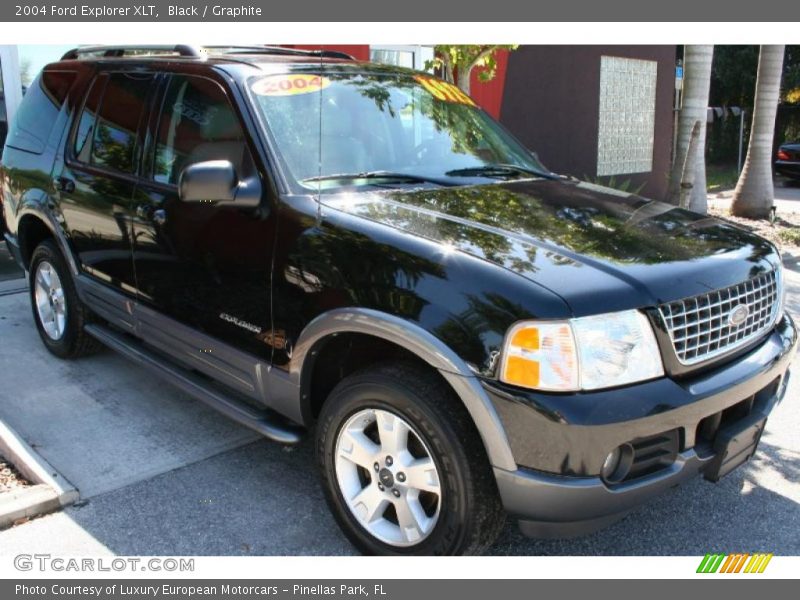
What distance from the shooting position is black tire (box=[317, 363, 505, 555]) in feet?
8.56

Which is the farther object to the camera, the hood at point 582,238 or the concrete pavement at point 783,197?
the concrete pavement at point 783,197

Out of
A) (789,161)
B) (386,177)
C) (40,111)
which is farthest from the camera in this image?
(789,161)

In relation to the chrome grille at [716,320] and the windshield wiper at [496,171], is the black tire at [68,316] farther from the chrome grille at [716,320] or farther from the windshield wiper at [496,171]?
the chrome grille at [716,320]

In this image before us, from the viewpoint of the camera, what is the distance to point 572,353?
244cm

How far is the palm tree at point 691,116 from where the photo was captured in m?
9.02

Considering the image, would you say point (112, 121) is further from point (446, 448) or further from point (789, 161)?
point (789, 161)

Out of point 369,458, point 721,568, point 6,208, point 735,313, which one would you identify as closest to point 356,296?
point 369,458

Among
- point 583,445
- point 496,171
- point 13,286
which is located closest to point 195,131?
point 496,171

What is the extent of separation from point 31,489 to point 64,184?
6.44 ft

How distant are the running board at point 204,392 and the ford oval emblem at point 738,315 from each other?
1784 mm

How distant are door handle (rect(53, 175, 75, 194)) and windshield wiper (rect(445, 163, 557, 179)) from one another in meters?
2.30

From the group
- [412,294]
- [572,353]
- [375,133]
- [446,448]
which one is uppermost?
[375,133]

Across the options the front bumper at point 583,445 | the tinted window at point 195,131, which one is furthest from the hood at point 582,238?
the tinted window at point 195,131

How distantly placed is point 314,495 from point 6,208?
340cm
